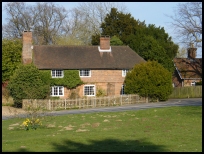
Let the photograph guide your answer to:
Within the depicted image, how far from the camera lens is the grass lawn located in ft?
55.4

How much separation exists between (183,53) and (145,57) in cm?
3401

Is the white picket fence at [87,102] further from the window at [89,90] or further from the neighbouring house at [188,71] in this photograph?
the neighbouring house at [188,71]

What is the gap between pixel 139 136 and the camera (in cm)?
2097

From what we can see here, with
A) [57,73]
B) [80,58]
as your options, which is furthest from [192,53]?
[57,73]

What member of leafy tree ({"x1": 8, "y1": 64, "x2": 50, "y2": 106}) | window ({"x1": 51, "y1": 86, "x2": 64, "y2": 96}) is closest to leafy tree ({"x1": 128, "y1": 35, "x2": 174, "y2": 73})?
window ({"x1": 51, "y1": 86, "x2": 64, "y2": 96})

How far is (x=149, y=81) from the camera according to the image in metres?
50.3

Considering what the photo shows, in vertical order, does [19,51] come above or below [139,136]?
above

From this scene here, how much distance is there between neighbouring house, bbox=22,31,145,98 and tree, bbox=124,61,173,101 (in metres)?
3.33

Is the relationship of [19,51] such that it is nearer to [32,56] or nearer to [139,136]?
[32,56]

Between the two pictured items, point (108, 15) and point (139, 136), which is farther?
point (108, 15)

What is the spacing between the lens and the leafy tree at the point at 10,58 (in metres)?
54.0

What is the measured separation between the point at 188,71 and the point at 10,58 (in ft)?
96.5

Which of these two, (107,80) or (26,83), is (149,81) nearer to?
(107,80)

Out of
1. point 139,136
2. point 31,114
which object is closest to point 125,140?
point 139,136
